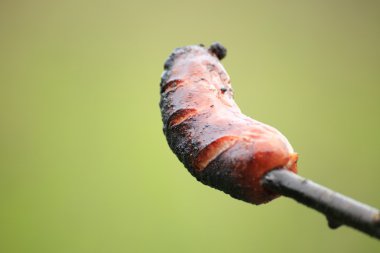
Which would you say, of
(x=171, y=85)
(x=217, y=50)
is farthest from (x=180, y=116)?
(x=217, y=50)

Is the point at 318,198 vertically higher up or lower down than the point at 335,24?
lower down

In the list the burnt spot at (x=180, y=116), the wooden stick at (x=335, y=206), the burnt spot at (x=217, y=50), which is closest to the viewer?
the wooden stick at (x=335, y=206)

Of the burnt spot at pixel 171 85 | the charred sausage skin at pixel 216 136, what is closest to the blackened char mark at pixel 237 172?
the charred sausage skin at pixel 216 136

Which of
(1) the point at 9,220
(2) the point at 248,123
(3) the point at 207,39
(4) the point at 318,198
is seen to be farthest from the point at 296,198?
(3) the point at 207,39

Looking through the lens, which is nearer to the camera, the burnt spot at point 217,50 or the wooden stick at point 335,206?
the wooden stick at point 335,206

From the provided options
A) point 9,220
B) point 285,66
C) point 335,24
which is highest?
point 335,24

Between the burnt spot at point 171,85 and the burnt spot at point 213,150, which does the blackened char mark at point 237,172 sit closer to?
the burnt spot at point 213,150

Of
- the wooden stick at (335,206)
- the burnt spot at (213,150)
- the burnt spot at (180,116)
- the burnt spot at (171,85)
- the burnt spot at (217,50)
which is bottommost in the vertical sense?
the wooden stick at (335,206)

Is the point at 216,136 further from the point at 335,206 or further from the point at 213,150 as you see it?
the point at 335,206

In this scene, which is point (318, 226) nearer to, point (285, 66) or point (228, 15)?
point (285, 66)
